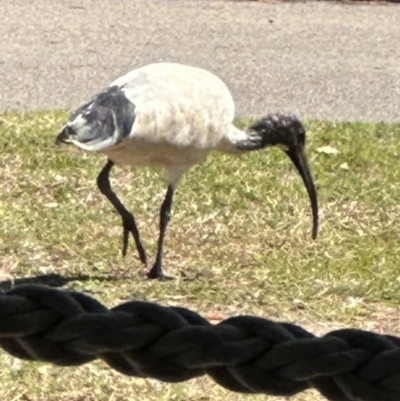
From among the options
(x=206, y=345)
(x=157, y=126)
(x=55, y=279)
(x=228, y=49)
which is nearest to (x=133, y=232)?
(x=55, y=279)

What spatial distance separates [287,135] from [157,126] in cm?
109

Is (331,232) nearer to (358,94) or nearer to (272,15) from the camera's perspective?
(358,94)

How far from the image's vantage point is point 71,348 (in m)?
1.36

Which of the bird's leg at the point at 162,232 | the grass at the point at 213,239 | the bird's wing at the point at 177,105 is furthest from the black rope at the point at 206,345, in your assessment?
the bird's leg at the point at 162,232

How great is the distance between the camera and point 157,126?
500cm

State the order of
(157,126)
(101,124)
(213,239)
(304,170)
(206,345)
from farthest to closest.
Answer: (304,170) < (213,239) < (157,126) < (101,124) < (206,345)

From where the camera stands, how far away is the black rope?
51.9 inches

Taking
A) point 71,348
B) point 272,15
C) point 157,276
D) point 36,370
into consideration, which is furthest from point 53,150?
point 71,348

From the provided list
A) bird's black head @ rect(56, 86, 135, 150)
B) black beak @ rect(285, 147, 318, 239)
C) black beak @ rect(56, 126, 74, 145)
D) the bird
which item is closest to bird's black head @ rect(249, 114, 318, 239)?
black beak @ rect(285, 147, 318, 239)

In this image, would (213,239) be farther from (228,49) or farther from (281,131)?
(228,49)

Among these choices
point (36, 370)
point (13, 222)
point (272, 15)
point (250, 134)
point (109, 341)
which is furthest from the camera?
point (272, 15)

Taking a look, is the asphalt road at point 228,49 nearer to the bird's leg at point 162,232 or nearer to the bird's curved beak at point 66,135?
the bird's leg at point 162,232

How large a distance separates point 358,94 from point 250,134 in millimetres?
2735

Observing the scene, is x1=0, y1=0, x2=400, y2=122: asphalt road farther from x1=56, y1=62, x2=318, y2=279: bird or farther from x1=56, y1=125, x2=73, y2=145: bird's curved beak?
x1=56, y1=125, x2=73, y2=145: bird's curved beak
